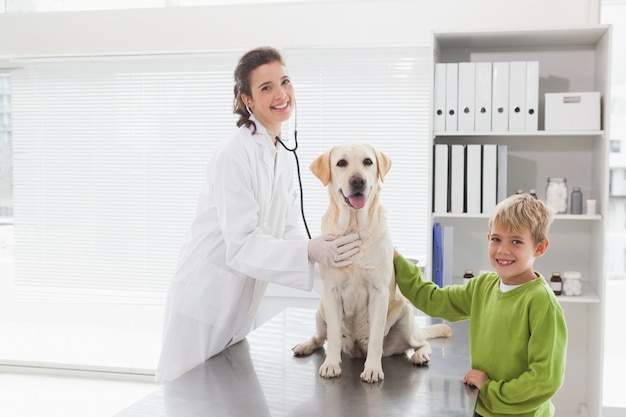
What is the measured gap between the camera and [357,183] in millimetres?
1538

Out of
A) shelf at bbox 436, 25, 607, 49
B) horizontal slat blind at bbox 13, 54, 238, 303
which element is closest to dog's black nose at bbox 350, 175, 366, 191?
shelf at bbox 436, 25, 607, 49

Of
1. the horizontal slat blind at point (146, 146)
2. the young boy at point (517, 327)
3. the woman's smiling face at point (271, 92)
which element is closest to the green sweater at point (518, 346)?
the young boy at point (517, 327)

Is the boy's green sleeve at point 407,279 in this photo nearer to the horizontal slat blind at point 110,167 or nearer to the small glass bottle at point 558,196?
the small glass bottle at point 558,196

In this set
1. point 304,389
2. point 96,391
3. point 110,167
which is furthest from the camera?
point 110,167

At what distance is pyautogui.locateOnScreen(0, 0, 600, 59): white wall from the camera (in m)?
3.35

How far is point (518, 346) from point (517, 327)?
42 mm

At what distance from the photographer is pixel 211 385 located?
1.59 m

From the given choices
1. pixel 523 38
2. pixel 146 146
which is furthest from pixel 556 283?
pixel 146 146

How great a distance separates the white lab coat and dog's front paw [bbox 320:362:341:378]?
0.23m

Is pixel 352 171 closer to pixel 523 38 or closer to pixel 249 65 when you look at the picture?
pixel 249 65

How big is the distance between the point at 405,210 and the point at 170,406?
2.36 meters

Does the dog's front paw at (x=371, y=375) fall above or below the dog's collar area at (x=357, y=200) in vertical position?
below

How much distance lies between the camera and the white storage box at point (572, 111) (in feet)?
9.74

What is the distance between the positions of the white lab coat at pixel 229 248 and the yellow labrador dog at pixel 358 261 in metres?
0.17
